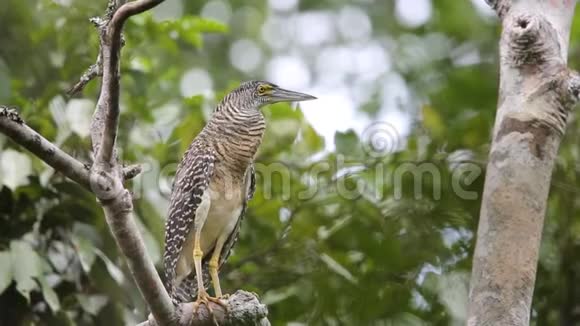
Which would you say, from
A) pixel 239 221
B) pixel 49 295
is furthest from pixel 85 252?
pixel 239 221

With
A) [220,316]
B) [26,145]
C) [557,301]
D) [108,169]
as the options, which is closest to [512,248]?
[220,316]

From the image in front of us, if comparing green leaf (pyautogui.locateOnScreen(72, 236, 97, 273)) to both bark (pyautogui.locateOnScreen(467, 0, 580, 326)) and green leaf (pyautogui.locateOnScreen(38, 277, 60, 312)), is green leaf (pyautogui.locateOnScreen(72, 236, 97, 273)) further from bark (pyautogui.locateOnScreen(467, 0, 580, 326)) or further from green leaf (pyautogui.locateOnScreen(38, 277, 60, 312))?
bark (pyautogui.locateOnScreen(467, 0, 580, 326))

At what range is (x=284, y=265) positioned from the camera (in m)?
5.43

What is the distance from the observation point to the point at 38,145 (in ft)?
9.04

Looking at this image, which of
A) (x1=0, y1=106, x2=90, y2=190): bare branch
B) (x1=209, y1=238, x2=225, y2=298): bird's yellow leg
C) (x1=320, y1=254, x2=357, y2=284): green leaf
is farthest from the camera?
(x1=320, y1=254, x2=357, y2=284): green leaf

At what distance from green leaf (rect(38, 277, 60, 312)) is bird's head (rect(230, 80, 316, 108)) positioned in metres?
1.48

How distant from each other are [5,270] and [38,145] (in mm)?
1844

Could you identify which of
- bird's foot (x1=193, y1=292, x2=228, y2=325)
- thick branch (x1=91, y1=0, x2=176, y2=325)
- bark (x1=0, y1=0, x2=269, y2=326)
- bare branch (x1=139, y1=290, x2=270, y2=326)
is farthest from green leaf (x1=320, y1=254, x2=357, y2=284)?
thick branch (x1=91, y1=0, x2=176, y2=325)

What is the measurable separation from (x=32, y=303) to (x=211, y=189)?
3.51 ft

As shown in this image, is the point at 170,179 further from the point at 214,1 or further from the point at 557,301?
the point at 214,1

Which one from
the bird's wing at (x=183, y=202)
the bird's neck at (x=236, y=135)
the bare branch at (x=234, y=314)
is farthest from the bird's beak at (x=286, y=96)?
the bare branch at (x=234, y=314)

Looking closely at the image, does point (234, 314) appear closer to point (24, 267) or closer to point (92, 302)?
point (24, 267)

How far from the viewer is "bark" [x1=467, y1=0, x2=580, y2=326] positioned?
329 cm

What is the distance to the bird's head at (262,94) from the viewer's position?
5324 mm
